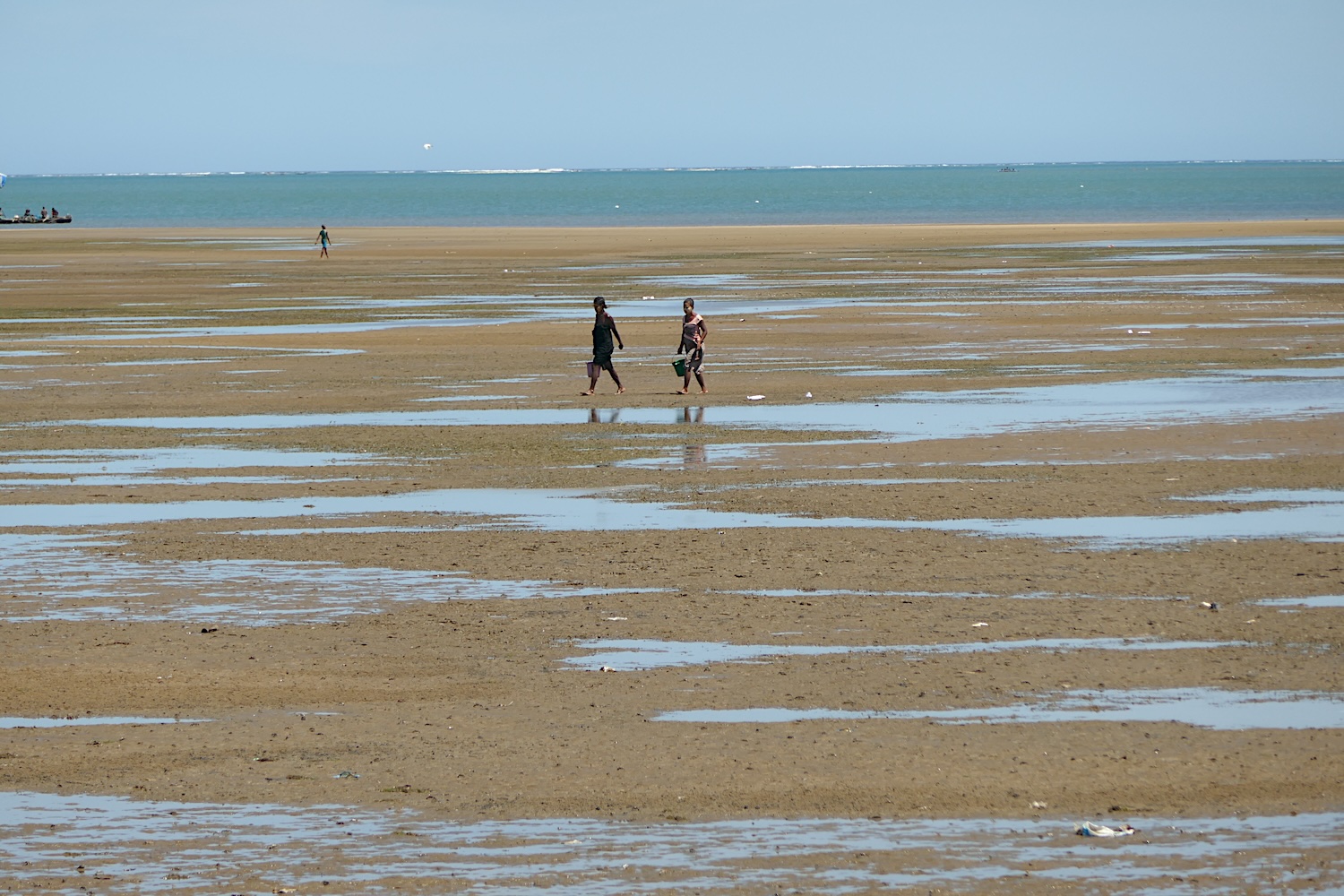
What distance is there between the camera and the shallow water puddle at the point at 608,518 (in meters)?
14.7

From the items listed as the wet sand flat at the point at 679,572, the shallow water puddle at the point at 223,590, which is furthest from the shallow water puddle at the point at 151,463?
the shallow water puddle at the point at 223,590

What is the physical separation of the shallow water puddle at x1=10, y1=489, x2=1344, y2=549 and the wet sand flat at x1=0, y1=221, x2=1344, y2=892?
75mm

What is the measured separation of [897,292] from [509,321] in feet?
36.3

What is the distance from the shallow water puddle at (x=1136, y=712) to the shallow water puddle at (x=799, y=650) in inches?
39.1

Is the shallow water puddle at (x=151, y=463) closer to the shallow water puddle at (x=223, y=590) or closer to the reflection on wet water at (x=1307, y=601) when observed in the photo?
the shallow water puddle at (x=223, y=590)


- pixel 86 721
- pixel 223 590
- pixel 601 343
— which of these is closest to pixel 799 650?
pixel 86 721

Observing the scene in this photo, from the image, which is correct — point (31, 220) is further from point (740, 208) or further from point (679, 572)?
point (679, 572)

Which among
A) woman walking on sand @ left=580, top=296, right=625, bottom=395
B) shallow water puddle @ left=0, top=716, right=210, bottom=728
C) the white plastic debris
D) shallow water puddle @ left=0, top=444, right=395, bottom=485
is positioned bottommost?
the white plastic debris

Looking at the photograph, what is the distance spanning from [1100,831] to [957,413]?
14635mm

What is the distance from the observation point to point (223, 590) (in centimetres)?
1313

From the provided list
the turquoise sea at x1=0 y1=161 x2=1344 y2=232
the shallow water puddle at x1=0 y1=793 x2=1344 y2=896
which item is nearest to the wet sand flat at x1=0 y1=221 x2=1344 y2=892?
the shallow water puddle at x1=0 y1=793 x2=1344 y2=896

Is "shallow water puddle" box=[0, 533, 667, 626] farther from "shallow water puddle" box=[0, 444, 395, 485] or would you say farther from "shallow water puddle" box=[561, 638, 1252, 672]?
"shallow water puddle" box=[0, 444, 395, 485]

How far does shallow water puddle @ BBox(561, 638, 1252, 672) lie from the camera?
1096 centimetres

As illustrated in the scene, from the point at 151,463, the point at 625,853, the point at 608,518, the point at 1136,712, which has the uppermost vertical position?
the point at 151,463
